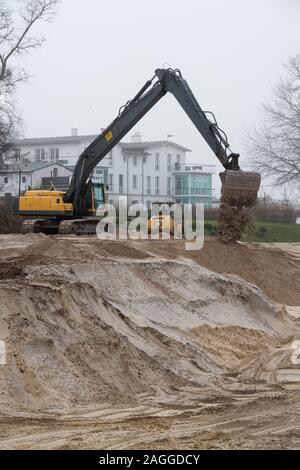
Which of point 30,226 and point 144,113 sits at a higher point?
point 144,113

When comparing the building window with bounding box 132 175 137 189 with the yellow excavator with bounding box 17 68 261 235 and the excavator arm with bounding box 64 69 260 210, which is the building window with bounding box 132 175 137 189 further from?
the excavator arm with bounding box 64 69 260 210

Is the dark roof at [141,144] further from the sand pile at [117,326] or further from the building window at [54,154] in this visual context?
the sand pile at [117,326]

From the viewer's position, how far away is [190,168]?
9181 cm

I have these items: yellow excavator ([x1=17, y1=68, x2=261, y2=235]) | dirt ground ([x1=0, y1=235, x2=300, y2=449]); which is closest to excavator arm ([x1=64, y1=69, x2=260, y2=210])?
yellow excavator ([x1=17, y1=68, x2=261, y2=235])

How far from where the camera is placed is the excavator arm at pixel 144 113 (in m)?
24.0

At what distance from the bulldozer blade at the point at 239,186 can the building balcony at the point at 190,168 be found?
65507 mm

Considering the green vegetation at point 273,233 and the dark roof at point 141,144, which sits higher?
the dark roof at point 141,144

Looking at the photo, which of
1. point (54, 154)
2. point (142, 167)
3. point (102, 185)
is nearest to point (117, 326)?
point (102, 185)

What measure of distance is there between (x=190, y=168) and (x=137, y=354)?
7867cm

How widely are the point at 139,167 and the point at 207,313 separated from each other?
6802 cm

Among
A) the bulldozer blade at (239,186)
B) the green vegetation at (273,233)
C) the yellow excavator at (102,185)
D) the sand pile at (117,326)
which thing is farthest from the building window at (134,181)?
the sand pile at (117,326)

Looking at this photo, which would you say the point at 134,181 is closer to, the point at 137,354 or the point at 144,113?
the point at 144,113

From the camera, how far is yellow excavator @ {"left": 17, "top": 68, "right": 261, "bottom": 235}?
23875 mm
